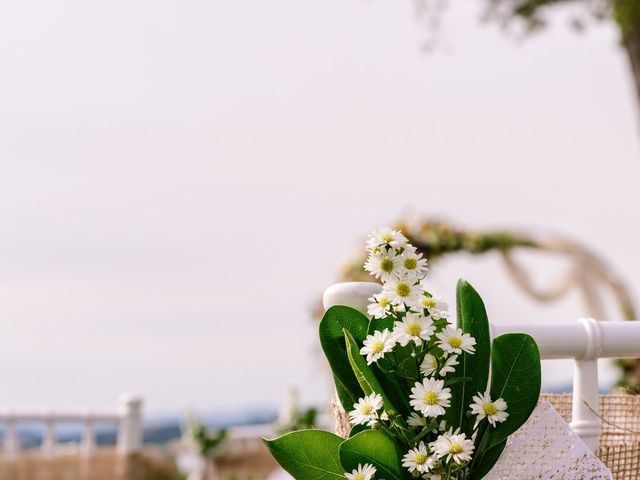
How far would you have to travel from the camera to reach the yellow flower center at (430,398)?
37.6 inches

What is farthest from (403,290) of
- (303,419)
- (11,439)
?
(303,419)

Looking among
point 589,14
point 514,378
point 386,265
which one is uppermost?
point 589,14

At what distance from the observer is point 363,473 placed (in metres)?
0.96

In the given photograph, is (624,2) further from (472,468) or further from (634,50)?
(472,468)

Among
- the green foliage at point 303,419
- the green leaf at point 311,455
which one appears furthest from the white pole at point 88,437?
the green leaf at point 311,455

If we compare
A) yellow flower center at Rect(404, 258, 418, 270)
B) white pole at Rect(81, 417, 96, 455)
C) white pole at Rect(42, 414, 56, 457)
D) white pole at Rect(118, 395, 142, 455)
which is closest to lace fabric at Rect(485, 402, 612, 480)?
yellow flower center at Rect(404, 258, 418, 270)

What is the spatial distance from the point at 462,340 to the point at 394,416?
0.36ft

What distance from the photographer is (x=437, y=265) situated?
6.04 m

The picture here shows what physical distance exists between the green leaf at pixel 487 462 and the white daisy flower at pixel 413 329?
16 centimetres

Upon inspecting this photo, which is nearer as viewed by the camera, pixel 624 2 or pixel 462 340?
pixel 462 340

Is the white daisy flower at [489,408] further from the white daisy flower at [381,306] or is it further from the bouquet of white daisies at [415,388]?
the white daisy flower at [381,306]

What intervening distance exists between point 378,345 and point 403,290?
0.07m

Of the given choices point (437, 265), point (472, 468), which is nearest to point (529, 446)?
point (472, 468)

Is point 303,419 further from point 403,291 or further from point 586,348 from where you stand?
point 403,291
